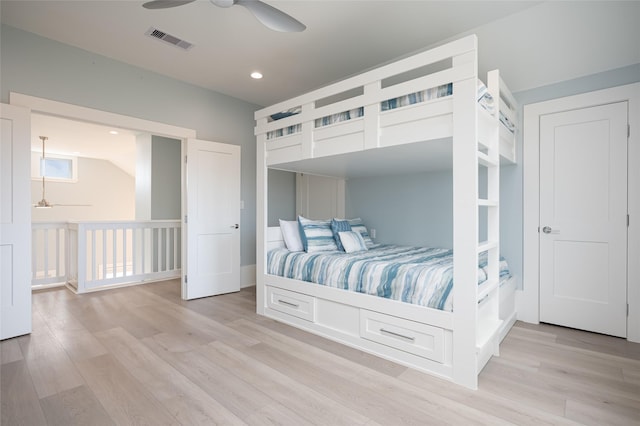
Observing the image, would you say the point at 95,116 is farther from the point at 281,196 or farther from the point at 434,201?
the point at 434,201

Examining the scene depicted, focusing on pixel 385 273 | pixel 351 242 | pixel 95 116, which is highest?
pixel 95 116

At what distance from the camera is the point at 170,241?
5184 mm

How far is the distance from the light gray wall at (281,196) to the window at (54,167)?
6.06m

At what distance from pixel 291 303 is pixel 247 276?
6.07 feet

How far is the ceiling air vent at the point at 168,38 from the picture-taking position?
9.41 ft

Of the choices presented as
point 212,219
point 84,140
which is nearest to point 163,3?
point 212,219

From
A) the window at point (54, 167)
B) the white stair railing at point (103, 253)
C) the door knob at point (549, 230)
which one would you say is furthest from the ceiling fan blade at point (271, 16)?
the window at point (54, 167)

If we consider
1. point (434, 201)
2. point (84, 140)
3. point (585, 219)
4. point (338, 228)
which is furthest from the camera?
point (84, 140)

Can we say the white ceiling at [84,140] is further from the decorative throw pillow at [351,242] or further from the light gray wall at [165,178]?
the decorative throw pillow at [351,242]

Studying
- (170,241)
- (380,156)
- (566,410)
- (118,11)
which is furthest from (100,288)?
(566,410)

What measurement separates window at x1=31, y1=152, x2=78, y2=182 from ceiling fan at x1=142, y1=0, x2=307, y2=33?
750 cm

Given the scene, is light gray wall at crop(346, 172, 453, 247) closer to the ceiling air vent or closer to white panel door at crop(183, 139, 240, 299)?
white panel door at crop(183, 139, 240, 299)

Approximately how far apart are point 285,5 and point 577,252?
10.5 ft

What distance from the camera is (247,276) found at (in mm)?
4551
